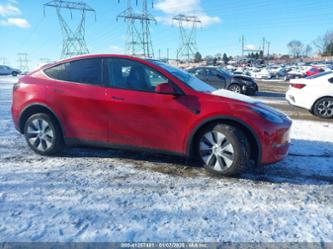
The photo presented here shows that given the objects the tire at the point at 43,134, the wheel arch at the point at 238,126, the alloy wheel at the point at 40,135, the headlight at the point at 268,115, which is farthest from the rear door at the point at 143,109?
the alloy wheel at the point at 40,135

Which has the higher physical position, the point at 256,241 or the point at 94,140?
the point at 94,140

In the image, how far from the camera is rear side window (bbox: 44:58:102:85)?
15.7ft

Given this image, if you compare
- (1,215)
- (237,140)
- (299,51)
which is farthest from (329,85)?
(299,51)

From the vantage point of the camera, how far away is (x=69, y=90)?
15.7 ft

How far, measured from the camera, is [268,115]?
14.0ft

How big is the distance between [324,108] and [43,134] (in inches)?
314

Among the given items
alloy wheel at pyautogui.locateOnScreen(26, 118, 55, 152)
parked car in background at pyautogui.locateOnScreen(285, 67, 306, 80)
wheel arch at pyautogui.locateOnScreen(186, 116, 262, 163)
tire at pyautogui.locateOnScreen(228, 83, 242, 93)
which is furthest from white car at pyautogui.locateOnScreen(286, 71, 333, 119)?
parked car in background at pyautogui.locateOnScreen(285, 67, 306, 80)

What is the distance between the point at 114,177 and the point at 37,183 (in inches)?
37.5

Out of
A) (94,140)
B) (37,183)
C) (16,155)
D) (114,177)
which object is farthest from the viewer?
(16,155)

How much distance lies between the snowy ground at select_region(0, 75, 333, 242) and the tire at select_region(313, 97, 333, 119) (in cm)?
473

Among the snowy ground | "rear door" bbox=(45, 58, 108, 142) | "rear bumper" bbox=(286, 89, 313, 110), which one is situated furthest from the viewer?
"rear bumper" bbox=(286, 89, 313, 110)

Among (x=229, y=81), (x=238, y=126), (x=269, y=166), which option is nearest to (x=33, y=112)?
(x=238, y=126)

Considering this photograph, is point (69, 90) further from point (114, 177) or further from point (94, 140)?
point (114, 177)

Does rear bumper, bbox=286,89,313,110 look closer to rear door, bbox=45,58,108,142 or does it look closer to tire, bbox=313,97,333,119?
tire, bbox=313,97,333,119
